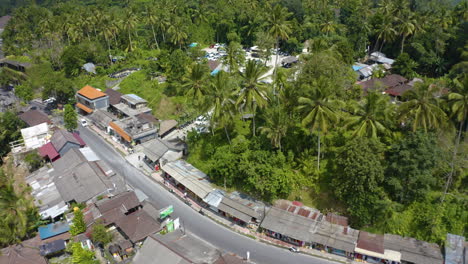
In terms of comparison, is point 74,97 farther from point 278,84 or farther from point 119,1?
point 119,1

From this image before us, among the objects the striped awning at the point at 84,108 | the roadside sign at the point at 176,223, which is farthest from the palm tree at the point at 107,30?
the roadside sign at the point at 176,223

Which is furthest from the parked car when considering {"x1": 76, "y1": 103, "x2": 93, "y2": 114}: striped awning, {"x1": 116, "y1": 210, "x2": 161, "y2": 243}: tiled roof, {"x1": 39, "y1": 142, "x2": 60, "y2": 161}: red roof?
{"x1": 76, "y1": 103, "x2": 93, "y2": 114}: striped awning

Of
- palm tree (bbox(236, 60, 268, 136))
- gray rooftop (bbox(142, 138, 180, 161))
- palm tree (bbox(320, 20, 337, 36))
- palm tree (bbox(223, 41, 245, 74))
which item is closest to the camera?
palm tree (bbox(236, 60, 268, 136))

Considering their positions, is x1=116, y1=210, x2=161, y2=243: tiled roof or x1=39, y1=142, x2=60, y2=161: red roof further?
x1=39, y1=142, x2=60, y2=161: red roof

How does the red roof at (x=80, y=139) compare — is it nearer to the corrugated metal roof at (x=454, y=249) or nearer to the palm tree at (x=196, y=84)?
the palm tree at (x=196, y=84)

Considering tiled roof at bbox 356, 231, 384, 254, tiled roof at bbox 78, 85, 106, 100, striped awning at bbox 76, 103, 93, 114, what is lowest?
tiled roof at bbox 356, 231, 384, 254

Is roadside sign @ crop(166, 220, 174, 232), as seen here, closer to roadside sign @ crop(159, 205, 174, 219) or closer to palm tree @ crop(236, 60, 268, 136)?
roadside sign @ crop(159, 205, 174, 219)

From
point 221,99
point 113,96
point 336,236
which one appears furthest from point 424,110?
point 113,96
